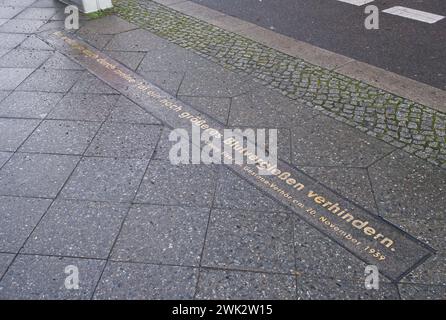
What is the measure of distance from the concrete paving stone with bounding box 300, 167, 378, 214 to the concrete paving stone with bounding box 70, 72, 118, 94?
116 inches

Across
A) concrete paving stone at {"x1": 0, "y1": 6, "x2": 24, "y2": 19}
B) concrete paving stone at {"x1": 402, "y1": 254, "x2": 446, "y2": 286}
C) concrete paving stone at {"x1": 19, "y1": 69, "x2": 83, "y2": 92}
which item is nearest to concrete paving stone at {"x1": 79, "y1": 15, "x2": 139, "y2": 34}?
concrete paving stone at {"x1": 19, "y1": 69, "x2": 83, "y2": 92}

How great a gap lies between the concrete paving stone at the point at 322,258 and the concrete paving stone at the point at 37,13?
6.92m

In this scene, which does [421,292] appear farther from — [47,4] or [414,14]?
[47,4]

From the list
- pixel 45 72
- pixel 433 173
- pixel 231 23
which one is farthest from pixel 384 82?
pixel 45 72

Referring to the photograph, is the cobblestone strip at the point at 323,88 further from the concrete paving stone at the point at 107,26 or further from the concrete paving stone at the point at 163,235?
the concrete paving stone at the point at 163,235

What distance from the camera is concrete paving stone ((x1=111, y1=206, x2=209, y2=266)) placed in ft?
11.0

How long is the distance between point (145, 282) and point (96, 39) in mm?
5182

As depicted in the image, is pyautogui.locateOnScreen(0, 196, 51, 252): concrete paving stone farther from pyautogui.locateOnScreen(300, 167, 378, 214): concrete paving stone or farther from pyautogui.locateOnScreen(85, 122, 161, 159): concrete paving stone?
pyautogui.locateOnScreen(300, 167, 378, 214): concrete paving stone

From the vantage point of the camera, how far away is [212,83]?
5789mm

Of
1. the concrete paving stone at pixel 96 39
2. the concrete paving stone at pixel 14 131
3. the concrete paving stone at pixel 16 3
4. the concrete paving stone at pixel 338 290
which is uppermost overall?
the concrete paving stone at pixel 16 3

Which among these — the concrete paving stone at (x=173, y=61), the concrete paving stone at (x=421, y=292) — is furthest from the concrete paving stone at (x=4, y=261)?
the concrete paving stone at (x=173, y=61)

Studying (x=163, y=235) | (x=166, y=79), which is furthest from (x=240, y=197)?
(x=166, y=79)

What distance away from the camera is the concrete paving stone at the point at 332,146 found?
432 cm

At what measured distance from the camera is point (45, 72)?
6188 mm
